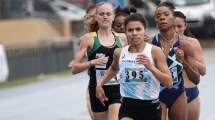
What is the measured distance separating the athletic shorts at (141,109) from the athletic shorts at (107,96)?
130cm

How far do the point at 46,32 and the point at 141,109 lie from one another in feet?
81.7

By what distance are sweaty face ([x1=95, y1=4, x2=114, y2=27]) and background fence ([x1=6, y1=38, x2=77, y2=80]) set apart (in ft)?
45.5

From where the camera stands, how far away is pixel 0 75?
66.3 ft

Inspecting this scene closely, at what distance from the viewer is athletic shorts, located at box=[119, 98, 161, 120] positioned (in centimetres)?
677

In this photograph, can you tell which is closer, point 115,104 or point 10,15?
point 115,104

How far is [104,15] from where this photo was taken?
26.1ft

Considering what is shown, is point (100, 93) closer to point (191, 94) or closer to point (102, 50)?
point (102, 50)

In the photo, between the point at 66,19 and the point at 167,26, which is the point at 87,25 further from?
the point at 66,19

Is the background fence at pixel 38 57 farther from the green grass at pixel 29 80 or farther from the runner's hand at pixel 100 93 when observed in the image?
the runner's hand at pixel 100 93

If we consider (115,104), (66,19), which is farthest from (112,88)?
(66,19)

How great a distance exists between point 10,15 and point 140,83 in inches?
1090

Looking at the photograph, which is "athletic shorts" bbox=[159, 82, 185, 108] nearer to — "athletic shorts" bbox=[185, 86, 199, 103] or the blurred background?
"athletic shorts" bbox=[185, 86, 199, 103]

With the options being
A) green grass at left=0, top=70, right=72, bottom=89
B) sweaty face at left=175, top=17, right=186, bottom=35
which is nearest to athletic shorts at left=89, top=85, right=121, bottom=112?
sweaty face at left=175, top=17, right=186, bottom=35

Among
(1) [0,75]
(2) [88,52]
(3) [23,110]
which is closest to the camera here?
(2) [88,52]
